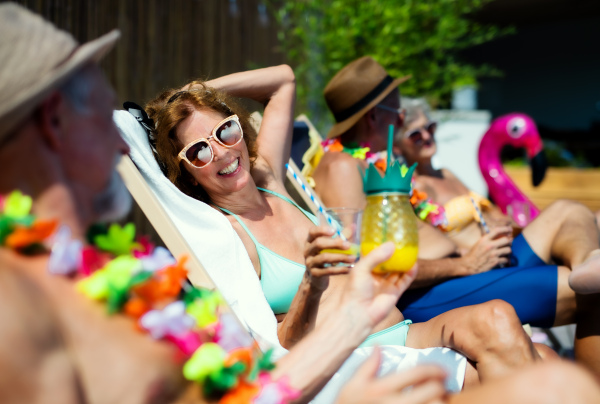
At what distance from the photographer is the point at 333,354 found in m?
1.43

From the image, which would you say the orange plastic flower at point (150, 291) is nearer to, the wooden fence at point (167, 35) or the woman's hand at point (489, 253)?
the woman's hand at point (489, 253)

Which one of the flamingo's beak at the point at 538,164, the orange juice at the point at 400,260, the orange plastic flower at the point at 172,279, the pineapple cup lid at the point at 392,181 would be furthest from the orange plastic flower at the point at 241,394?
the flamingo's beak at the point at 538,164

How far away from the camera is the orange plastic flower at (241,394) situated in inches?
50.9

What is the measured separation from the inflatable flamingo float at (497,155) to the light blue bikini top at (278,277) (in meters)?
2.94

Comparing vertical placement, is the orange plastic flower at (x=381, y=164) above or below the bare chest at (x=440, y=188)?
above

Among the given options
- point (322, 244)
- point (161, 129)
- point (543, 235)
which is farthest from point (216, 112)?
point (543, 235)

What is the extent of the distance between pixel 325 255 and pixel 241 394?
52 cm

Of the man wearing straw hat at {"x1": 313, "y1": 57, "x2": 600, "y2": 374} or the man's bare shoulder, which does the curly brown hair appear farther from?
the man's bare shoulder

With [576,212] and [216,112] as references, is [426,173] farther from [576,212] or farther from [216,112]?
[216,112]

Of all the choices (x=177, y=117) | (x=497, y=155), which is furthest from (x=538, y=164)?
(x=177, y=117)

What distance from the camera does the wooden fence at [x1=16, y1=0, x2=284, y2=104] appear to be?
4336mm

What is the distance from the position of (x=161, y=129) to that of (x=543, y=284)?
6.69ft

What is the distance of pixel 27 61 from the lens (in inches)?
46.4

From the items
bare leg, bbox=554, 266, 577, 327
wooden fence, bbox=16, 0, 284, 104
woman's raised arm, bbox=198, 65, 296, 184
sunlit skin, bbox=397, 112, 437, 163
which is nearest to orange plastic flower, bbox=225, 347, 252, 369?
woman's raised arm, bbox=198, 65, 296, 184
